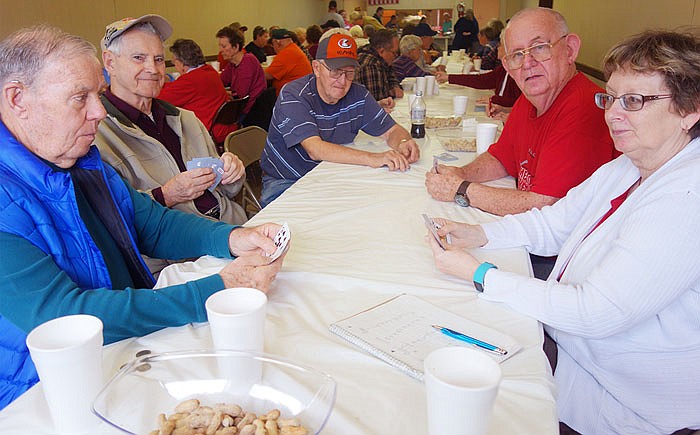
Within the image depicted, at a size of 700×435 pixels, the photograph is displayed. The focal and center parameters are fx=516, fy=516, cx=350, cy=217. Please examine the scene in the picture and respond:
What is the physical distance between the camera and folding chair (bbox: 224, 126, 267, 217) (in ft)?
9.48

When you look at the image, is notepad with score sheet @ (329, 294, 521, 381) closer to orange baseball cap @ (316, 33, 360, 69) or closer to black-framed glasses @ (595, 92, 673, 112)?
black-framed glasses @ (595, 92, 673, 112)

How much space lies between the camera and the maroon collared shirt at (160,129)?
84.0 inches

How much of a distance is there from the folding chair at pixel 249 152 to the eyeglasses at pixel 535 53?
1.49 metres

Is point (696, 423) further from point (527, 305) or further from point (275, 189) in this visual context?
point (275, 189)

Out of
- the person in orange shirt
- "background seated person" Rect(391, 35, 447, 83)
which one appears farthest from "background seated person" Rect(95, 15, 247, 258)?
the person in orange shirt

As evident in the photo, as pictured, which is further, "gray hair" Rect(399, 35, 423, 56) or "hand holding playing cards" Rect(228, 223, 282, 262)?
"gray hair" Rect(399, 35, 423, 56)

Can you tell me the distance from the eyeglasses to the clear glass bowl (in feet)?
5.78

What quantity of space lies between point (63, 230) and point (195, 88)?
3.82 meters

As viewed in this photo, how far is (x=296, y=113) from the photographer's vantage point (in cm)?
270

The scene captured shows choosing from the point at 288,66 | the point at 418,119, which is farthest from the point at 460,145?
the point at 288,66

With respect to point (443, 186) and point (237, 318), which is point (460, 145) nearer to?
point (443, 186)

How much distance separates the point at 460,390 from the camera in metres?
0.60

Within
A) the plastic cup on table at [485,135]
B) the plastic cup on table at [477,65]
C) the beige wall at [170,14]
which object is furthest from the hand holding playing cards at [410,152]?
the plastic cup on table at [477,65]

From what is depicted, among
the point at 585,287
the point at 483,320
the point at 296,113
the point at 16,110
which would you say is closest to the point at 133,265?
the point at 16,110
